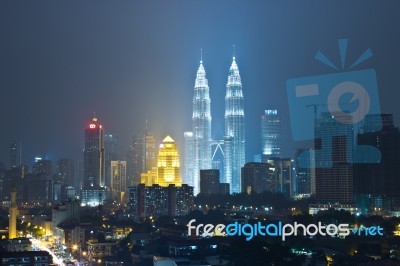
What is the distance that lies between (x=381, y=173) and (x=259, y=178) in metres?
5.21

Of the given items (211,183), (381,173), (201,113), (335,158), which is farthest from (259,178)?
(381,173)

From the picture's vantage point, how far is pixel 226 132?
2173 centimetres

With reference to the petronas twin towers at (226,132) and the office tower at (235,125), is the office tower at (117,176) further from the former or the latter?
the office tower at (235,125)

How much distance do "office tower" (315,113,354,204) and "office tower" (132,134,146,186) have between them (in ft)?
27.8

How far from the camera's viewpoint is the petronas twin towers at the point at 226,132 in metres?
21.4

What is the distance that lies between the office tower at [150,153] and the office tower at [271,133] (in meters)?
3.67

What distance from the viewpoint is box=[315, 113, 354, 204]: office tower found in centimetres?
1636

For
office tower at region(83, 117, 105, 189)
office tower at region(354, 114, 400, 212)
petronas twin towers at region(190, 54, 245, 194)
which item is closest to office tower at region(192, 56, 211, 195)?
petronas twin towers at region(190, 54, 245, 194)

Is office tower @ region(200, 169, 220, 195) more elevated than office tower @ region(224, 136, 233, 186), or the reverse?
office tower @ region(224, 136, 233, 186)

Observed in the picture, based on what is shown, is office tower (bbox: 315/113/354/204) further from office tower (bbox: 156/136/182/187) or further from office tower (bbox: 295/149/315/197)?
office tower (bbox: 156/136/182/187)

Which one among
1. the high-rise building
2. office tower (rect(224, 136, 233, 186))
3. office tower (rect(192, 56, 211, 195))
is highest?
office tower (rect(192, 56, 211, 195))

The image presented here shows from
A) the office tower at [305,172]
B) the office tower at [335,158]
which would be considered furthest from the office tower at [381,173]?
the office tower at [305,172]

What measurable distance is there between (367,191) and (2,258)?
9.08 meters

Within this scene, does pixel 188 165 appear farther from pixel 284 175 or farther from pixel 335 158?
pixel 335 158
